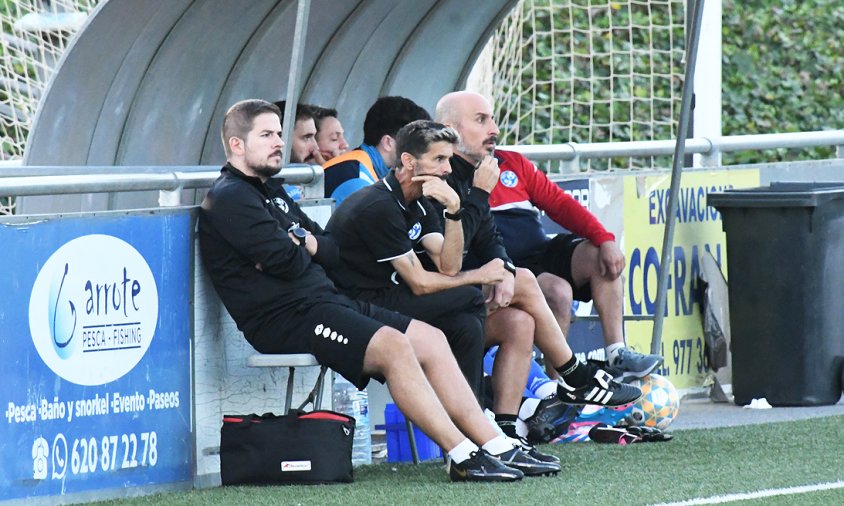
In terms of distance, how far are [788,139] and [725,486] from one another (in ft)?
13.8

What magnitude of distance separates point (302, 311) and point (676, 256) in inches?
137

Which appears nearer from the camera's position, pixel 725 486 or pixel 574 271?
pixel 725 486

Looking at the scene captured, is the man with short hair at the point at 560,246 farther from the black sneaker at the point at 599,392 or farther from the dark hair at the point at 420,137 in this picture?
the dark hair at the point at 420,137

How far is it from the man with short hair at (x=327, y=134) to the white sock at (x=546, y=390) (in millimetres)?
1566

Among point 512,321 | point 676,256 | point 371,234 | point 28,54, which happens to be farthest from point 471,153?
point 28,54

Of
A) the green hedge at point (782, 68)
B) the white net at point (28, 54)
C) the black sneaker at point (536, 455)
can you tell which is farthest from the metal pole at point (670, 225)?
the green hedge at point (782, 68)

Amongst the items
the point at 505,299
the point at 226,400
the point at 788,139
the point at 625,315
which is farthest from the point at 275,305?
the point at 788,139

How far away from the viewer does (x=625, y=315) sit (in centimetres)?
905

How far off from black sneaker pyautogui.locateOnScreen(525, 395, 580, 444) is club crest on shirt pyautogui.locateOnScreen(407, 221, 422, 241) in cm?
108

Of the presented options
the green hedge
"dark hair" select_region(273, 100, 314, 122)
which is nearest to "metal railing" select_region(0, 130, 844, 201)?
"dark hair" select_region(273, 100, 314, 122)

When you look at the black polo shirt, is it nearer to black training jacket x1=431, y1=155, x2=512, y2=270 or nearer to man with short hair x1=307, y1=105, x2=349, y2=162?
black training jacket x1=431, y1=155, x2=512, y2=270

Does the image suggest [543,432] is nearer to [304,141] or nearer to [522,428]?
[522,428]

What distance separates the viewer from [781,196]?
8.95 metres

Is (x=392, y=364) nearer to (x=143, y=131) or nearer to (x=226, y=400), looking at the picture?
(x=226, y=400)
